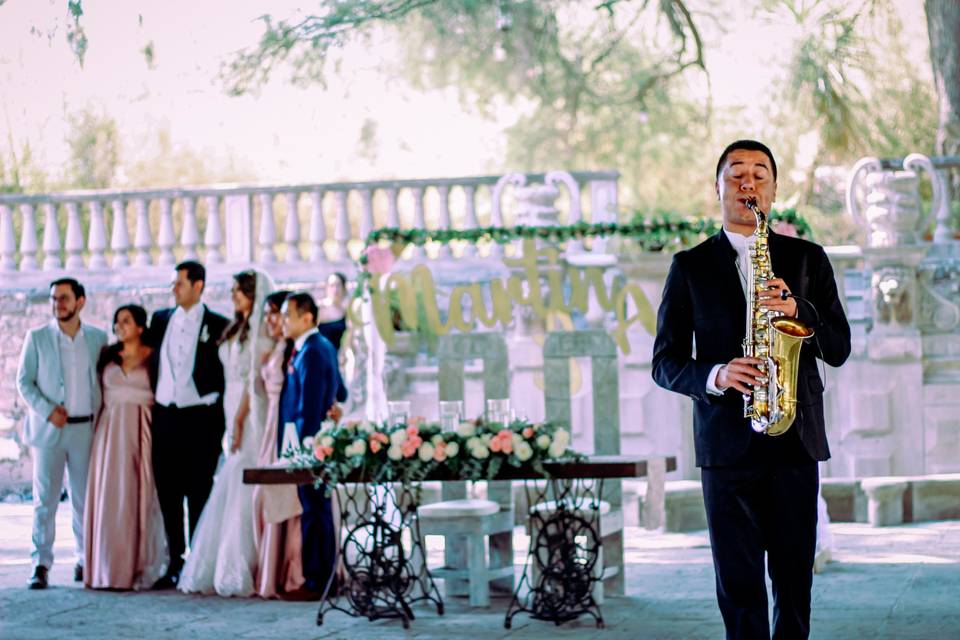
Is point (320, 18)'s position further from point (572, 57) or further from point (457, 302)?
point (457, 302)

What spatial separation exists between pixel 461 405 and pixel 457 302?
3.61 m

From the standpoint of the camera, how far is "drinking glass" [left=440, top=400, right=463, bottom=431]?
688cm

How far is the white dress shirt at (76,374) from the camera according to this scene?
8.55 metres

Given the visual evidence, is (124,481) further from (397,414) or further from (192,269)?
(397,414)

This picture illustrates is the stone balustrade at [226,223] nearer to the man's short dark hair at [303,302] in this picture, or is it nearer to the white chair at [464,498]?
the white chair at [464,498]

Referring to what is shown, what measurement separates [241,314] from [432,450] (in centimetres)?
199

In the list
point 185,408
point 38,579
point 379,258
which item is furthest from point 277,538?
point 379,258

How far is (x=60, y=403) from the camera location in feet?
28.0

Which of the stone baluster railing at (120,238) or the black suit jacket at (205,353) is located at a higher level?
the stone baluster railing at (120,238)

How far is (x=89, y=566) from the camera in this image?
8.30 meters

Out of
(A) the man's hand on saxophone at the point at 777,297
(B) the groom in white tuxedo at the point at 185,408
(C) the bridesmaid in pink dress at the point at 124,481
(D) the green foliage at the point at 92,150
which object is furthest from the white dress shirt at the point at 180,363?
(D) the green foliage at the point at 92,150

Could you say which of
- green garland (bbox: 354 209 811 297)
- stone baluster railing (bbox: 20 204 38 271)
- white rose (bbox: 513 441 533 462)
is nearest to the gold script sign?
green garland (bbox: 354 209 811 297)

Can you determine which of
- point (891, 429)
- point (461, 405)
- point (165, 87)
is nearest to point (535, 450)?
point (461, 405)

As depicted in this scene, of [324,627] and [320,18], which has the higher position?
[320,18]
